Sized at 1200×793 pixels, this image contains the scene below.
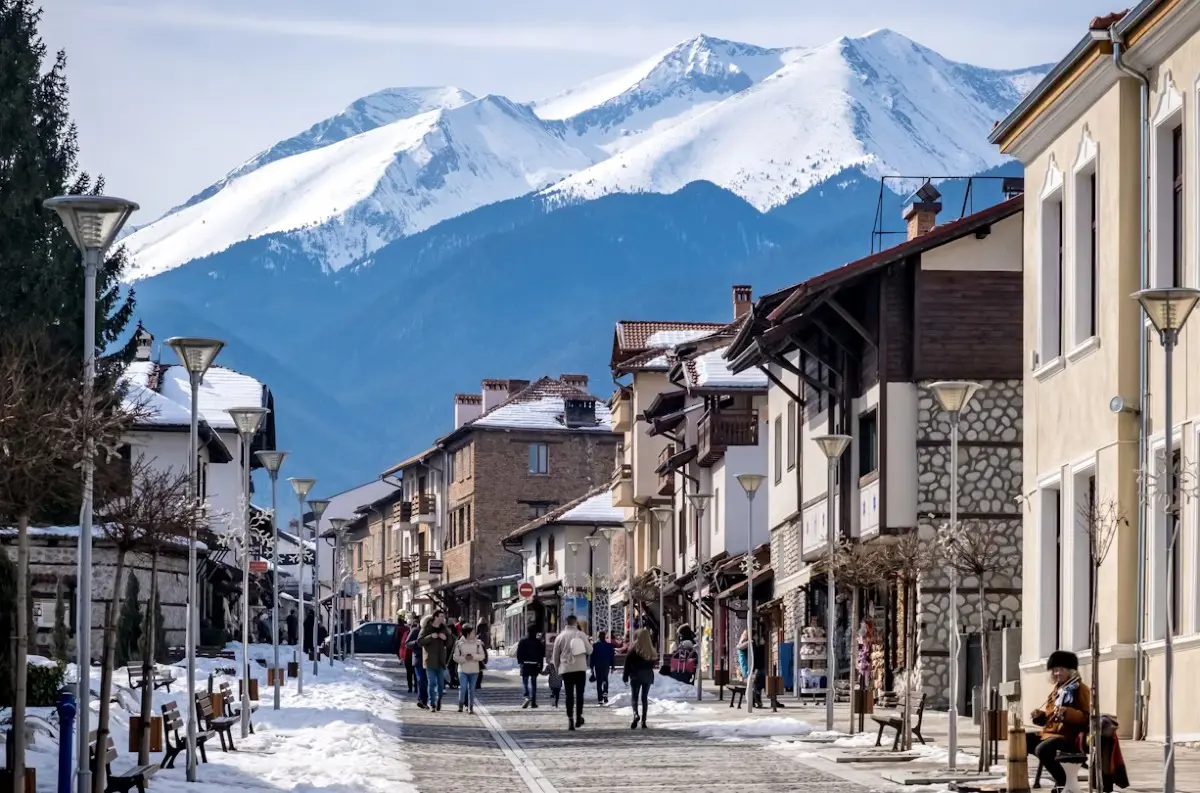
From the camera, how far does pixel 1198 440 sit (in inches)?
909

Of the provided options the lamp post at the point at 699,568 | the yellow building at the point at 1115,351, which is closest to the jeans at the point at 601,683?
the lamp post at the point at 699,568

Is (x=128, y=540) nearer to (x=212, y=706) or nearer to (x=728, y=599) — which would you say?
(x=212, y=706)

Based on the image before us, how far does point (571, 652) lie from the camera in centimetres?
3203

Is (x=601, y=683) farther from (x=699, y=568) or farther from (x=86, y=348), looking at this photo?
(x=86, y=348)

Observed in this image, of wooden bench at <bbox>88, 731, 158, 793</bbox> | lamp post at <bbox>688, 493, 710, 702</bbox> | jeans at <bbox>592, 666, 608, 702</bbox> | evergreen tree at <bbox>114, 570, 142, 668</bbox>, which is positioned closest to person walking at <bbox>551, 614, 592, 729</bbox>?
jeans at <bbox>592, 666, 608, 702</bbox>

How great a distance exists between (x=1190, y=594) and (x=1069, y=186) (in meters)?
6.54

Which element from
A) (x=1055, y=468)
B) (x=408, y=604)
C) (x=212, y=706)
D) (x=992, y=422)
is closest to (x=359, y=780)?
(x=212, y=706)

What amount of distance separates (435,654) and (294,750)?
480 inches

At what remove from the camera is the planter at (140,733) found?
21780mm

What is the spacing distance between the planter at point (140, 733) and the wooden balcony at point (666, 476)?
47173 mm

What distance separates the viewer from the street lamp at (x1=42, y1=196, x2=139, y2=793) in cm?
1688

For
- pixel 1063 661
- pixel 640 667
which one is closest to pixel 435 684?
pixel 640 667

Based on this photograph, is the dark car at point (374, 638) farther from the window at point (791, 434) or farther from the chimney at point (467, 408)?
the window at point (791, 434)

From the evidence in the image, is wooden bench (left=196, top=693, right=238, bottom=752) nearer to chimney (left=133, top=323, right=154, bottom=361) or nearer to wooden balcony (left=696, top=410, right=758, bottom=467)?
chimney (left=133, top=323, right=154, bottom=361)
